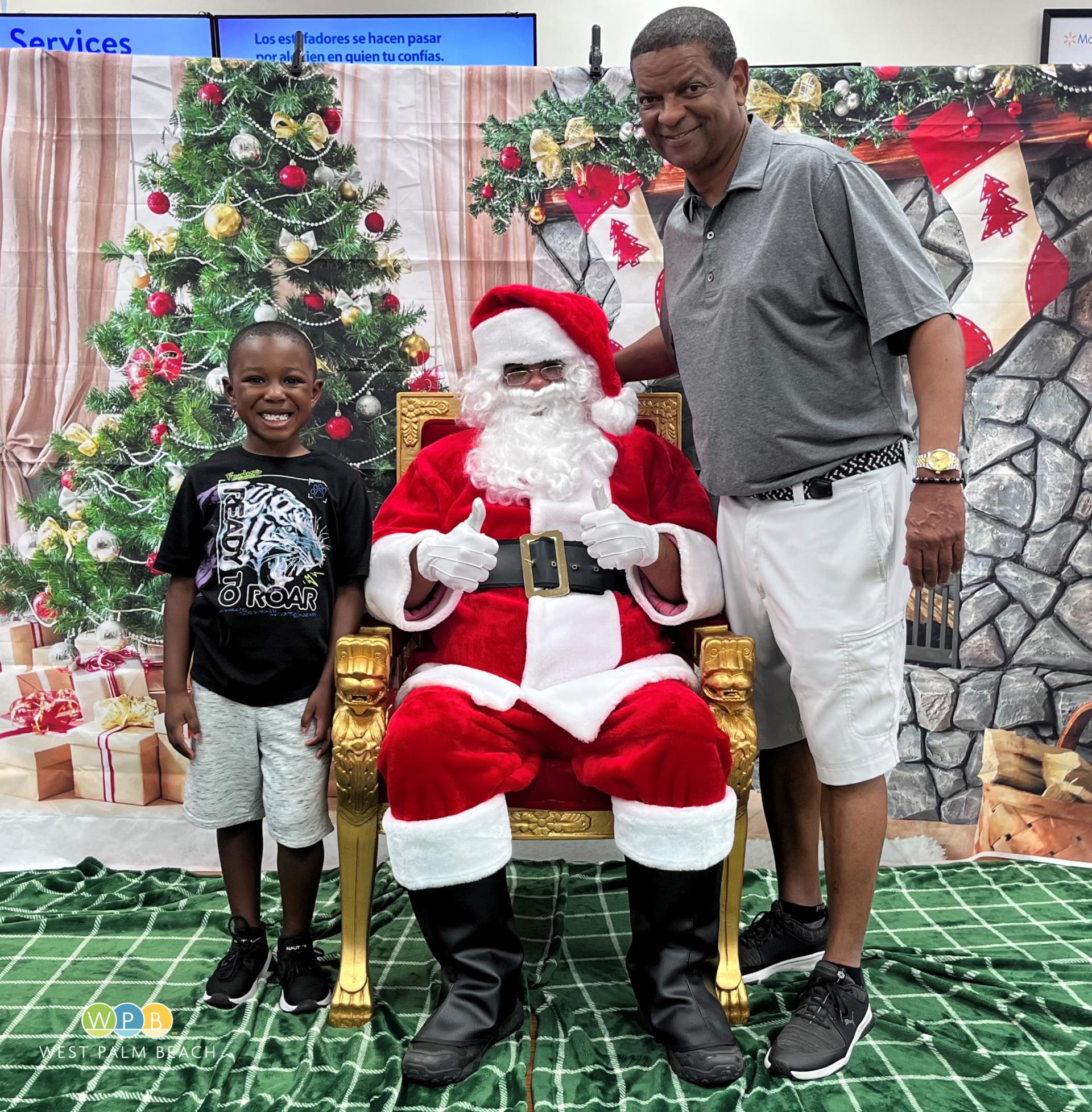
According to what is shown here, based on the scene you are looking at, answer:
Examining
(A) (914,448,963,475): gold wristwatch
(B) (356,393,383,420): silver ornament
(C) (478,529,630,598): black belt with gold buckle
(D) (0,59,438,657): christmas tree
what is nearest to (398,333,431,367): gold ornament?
(D) (0,59,438,657): christmas tree

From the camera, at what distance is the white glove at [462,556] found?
2.07 meters

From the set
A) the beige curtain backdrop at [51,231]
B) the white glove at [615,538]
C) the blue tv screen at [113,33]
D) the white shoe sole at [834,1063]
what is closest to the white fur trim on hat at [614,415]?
the white glove at [615,538]

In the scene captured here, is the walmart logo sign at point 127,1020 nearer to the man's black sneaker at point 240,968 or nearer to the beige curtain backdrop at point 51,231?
the man's black sneaker at point 240,968

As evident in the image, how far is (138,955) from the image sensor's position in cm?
234

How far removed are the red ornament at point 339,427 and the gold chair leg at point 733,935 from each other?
1603 millimetres

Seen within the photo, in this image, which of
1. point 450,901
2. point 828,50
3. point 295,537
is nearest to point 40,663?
point 295,537

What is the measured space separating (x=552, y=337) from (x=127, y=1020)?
187cm

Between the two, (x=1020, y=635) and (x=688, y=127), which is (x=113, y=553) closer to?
(x=688, y=127)

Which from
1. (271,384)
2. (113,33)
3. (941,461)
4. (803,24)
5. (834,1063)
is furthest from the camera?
(803,24)

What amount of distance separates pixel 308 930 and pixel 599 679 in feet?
3.09

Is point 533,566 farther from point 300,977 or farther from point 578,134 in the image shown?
point 578,134

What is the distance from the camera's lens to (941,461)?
1.75m

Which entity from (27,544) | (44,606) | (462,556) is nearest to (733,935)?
(462,556)

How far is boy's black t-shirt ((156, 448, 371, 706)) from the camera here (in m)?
2.06
